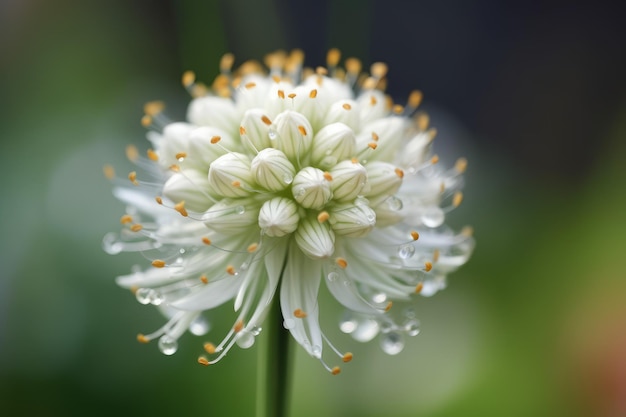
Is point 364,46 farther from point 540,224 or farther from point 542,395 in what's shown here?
point 542,395

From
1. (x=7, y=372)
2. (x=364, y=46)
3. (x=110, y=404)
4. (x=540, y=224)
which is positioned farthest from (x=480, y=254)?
(x=7, y=372)

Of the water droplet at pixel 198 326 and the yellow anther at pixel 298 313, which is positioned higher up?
the yellow anther at pixel 298 313

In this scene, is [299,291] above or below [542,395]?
above

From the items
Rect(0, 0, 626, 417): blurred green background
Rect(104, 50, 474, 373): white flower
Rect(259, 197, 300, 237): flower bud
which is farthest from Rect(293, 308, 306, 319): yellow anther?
Rect(0, 0, 626, 417): blurred green background

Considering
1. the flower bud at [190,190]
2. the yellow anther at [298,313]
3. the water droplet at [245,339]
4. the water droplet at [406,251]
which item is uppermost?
the flower bud at [190,190]

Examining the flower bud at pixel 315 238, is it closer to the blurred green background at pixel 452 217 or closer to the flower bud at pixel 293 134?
the flower bud at pixel 293 134

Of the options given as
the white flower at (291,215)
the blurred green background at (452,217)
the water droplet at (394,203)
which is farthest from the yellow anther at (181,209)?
the blurred green background at (452,217)

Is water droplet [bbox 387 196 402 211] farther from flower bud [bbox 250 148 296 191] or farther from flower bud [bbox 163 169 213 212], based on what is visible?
flower bud [bbox 163 169 213 212]
